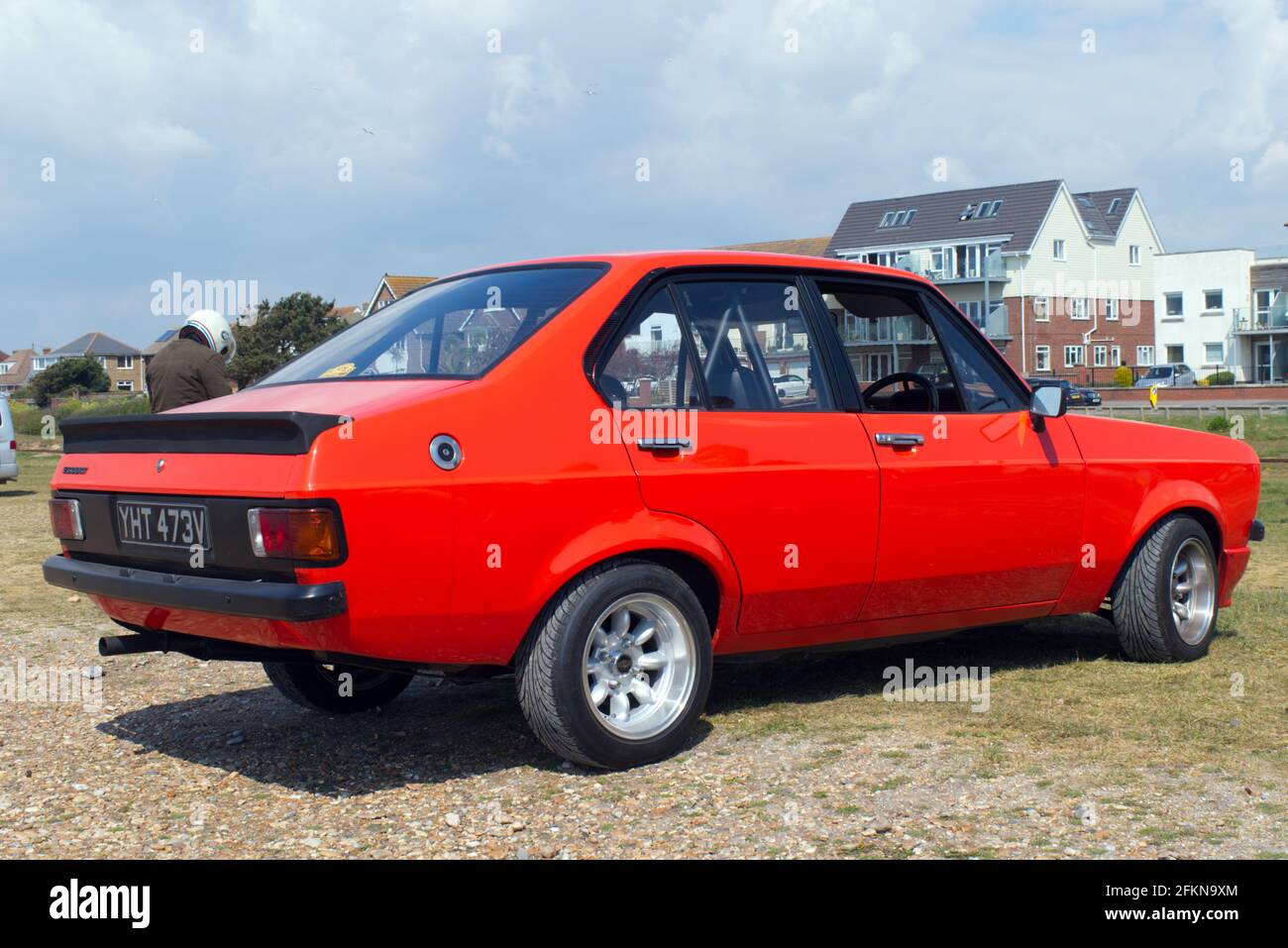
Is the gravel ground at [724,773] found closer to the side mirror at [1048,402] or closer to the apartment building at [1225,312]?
the side mirror at [1048,402]

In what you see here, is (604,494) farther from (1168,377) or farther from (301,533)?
(1168,377)

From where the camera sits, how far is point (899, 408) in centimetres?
616

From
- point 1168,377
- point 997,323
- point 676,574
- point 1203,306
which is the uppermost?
point 1203,306

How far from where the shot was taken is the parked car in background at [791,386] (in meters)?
5.45

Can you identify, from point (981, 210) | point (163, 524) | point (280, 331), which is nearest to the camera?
point (163, 524)

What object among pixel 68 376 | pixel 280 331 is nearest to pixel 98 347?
pixel 68 376

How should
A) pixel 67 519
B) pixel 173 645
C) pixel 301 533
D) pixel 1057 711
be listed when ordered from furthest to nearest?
1. pixel 1057 711
2. pixel 67 519
3. pixel 173 645
4. pixel 301 533

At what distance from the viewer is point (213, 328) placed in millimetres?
8750

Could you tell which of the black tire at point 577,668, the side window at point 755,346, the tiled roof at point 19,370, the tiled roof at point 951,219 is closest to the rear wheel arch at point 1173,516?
the side window at point 755,346

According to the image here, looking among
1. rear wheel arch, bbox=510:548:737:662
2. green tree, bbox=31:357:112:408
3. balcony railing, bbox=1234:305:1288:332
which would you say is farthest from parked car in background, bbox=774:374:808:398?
green tree, bbox=31:357:112:408

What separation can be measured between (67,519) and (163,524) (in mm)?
723

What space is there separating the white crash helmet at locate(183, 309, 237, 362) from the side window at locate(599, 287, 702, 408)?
175 inches

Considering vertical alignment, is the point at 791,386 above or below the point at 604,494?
above
